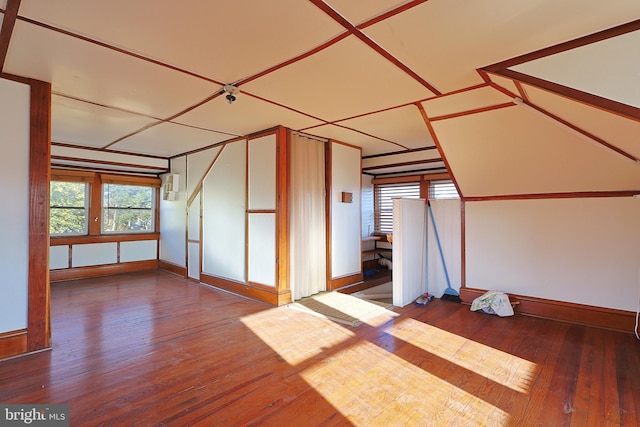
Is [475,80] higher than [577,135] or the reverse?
higher

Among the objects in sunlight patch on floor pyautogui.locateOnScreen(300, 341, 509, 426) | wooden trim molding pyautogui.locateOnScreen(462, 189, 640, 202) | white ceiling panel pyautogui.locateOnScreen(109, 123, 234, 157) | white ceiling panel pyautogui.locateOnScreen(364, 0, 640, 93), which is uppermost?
white ceiling panel pyautogui.locateOnScreen(109, 123, 234, 157)

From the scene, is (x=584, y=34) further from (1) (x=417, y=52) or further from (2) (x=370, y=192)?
(2) (x=370, y=192)

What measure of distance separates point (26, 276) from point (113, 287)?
2.87 metres

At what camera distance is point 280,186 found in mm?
4285

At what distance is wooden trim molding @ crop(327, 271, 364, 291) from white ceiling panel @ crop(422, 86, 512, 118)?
2852mm

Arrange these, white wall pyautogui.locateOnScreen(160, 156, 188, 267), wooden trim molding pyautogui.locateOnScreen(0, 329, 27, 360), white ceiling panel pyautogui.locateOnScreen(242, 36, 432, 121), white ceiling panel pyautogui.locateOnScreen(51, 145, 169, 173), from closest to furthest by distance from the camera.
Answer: white ceiling panel pyautogui.locateOnScreen(242, 36, 432, 121)
wooden trim molding pyautogui.locateOnScreen(0, 329, 27, 360)
white ceiling panel pyautogui.locateOnScreen(51, 145, 169, 173)
white wall pyautogui.locateOnScreen(160, 156, 188, 267)

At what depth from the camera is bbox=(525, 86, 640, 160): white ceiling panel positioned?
224cm

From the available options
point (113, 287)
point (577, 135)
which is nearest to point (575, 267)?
point (577, 135)

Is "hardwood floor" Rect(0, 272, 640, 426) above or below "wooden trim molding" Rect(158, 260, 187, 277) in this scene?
below

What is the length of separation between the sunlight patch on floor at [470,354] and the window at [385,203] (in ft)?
12.3

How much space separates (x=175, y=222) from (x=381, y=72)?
18.0ft

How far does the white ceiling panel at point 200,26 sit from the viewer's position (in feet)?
5.71

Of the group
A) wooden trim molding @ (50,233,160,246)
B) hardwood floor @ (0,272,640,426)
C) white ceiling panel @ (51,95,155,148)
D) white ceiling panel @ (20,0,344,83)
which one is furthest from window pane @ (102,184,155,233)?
white ceiling panel @ (20,0,344,83)

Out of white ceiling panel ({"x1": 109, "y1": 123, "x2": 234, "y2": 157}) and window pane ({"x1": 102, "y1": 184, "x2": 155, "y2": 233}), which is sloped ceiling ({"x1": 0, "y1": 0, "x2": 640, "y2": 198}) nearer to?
white ceiling panel ({"x1": 109, "y1": 123, "x2": 234, "y2": 157})
